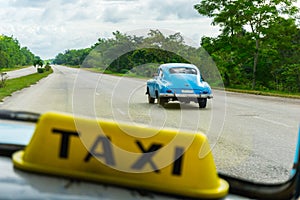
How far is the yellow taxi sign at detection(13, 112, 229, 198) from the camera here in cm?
97

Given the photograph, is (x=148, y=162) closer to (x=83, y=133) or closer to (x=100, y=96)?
(x=83, y=133)

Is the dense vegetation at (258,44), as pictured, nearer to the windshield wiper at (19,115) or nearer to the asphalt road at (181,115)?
the asphalt road at (181,115)

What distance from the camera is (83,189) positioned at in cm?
94

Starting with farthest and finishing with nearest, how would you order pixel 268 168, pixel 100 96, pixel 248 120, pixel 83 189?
pixel 248 120 → pixel 268 168 → pixel 100 96 → pixel 83 189

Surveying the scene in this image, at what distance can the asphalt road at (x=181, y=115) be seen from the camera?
4.45ft

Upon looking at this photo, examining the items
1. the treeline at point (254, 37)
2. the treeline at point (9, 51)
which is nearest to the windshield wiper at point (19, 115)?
the treeline at point (9, 51)

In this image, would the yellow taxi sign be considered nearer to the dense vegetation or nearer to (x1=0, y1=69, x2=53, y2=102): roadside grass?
(x1=0, y1=69, x2=53, y2=102): roadside grass

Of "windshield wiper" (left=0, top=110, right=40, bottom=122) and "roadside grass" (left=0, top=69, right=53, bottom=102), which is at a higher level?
"windshield wiper" (left=0, top=110, right=40, bottom=122)

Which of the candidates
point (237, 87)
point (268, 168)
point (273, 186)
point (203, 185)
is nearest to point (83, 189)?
point (203, 185)

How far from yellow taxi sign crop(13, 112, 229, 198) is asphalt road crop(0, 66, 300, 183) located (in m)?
0.12

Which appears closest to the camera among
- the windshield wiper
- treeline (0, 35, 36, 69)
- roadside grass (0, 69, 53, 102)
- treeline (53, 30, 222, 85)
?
the windshield wiper

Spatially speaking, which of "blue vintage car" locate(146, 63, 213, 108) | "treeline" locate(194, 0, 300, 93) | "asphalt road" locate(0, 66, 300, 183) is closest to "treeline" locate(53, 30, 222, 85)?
"asphalt road" locate(0, 66, 300, 183)

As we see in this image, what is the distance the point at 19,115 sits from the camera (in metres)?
1.15

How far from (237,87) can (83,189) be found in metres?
25.0
